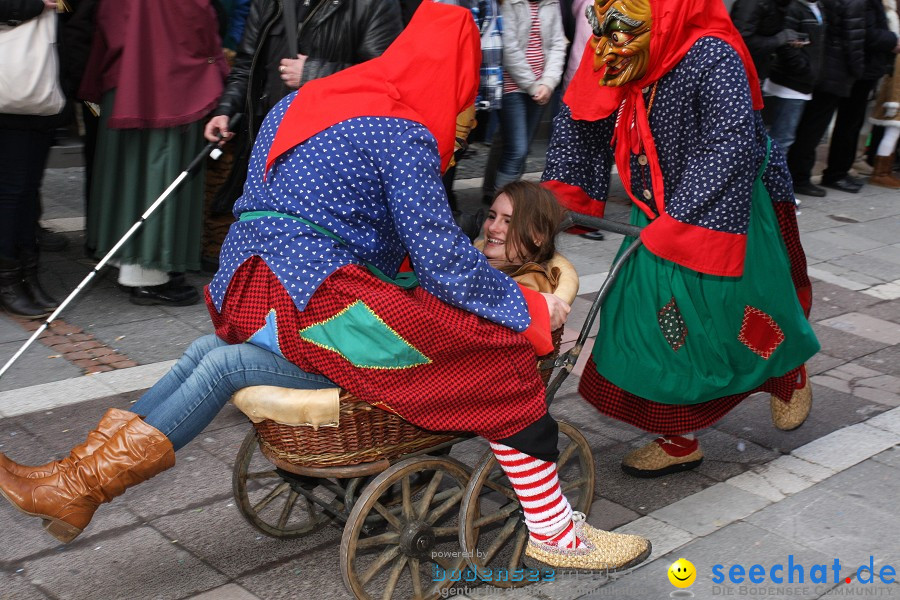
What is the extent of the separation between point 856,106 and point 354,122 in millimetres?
8114

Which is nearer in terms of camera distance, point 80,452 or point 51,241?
point 80,452

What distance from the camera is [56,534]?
2982 millimetres

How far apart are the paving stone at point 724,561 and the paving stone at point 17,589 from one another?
1703 millimetres

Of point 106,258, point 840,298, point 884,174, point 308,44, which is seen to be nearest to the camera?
point 106,258

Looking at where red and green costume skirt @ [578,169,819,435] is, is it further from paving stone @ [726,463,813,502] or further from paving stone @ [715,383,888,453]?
paving stone @ [715,383,888,453]

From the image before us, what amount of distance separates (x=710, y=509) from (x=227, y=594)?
5.90 ft

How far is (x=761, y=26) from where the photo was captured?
8.45m

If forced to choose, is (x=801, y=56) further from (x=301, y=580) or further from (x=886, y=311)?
(x=301, y=580)

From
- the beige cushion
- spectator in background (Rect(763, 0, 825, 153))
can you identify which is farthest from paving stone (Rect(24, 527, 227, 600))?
spectator in background (Rect(763, 0, 825, 153))

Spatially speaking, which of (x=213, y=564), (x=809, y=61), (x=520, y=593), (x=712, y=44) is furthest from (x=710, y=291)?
(x=809, y=61)

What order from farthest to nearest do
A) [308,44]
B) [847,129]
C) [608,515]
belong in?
[847,129], [308,44], [608,515]

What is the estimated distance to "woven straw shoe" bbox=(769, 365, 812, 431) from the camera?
4.76 meters

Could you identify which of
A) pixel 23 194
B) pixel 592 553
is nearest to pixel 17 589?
pixel 592 553

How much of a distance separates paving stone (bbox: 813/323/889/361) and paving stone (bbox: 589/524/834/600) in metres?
2.30
